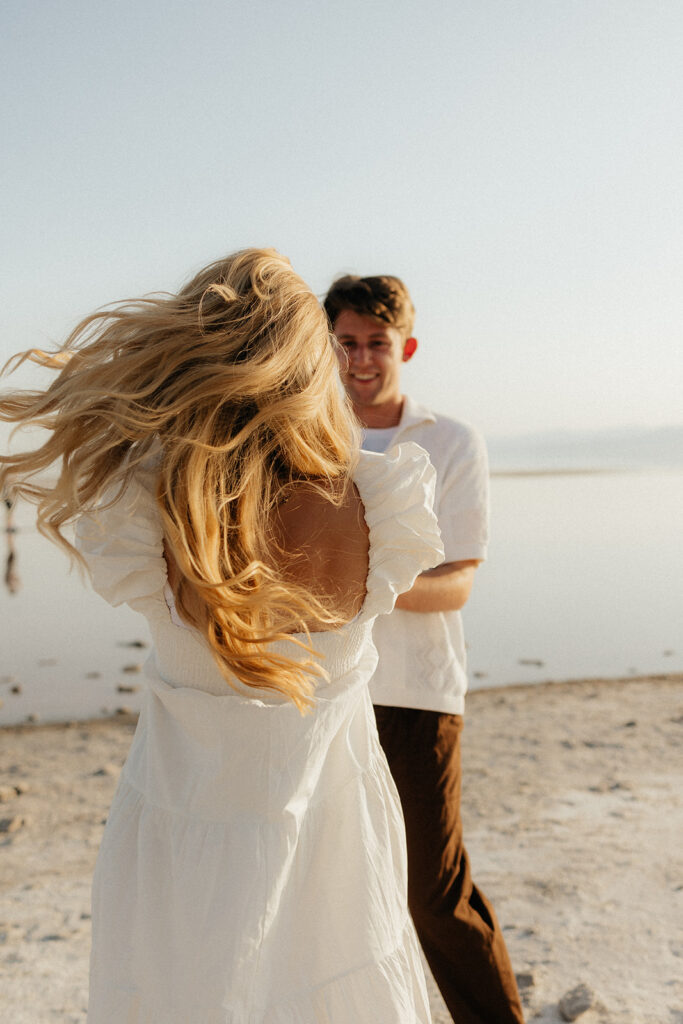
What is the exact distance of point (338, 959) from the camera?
5.79 ft

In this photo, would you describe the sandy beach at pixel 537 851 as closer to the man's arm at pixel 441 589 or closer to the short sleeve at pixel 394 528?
the man's arm at pixel 441 589

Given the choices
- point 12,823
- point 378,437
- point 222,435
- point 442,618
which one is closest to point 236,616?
point 222,435

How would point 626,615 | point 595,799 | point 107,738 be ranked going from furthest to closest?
point 626,615 < point 107,738 < point 595,799

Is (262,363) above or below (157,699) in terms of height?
above

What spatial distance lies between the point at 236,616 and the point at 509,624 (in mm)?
8874

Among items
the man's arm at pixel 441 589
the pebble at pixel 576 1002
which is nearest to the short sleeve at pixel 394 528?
the man's arm at pixel 441 589

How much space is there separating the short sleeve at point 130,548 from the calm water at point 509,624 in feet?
5.97

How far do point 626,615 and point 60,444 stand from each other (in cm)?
1021

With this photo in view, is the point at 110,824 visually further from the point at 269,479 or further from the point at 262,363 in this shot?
the point at 262,363

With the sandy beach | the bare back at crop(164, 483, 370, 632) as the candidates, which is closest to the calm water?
the sandy beach

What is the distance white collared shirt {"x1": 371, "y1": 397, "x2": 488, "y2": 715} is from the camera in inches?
107

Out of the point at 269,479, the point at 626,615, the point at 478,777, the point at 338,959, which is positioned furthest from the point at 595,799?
the point at 626,615

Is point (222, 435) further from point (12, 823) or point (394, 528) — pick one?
point (12, 823)

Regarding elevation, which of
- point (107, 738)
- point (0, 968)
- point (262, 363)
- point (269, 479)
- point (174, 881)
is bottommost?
point (107, 738)
